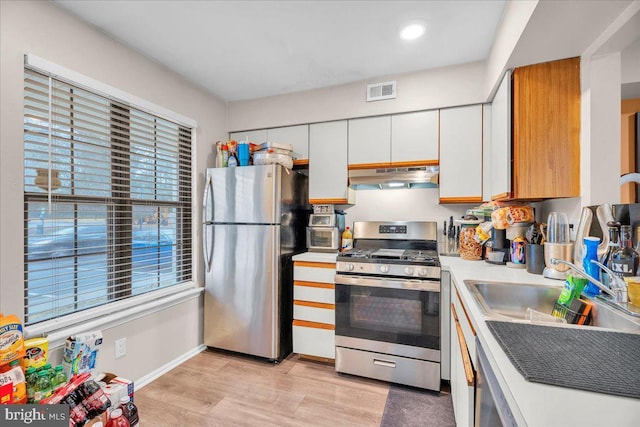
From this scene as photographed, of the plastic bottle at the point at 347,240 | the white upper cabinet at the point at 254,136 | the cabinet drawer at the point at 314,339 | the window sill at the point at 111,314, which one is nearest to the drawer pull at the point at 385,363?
the cabinet drawer at the point at 314,339

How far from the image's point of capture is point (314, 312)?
2459 mm

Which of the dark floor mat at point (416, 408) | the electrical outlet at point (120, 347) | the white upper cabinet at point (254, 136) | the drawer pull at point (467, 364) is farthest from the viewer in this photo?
the white upper cabinet at point (254, 136)

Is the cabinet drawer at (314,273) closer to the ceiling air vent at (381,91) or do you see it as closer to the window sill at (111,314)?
the window sill at (111,314)

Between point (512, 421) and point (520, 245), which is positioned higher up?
point (520, 245)

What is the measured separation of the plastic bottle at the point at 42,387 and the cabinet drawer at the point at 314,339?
155 cm

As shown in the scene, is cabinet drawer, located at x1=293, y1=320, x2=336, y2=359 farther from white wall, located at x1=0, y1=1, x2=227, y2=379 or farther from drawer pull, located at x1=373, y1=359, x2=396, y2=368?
white wall, located at x1=0, y1=1, x2=227, y2=379

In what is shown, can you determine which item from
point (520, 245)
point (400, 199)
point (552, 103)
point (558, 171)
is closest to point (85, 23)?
point (400, 199)

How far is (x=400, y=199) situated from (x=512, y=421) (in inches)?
91.0

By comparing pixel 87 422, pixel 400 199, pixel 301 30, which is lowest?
pixel 87 422

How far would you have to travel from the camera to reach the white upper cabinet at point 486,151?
2274mm

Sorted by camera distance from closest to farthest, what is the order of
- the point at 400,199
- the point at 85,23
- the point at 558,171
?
the point at 558,171 → the point at 85,23 → the point at 400,199

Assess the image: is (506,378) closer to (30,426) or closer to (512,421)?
(512,421)

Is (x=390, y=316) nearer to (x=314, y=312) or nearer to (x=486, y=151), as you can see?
(x=314, y=312)

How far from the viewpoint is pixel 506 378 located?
663 mm
